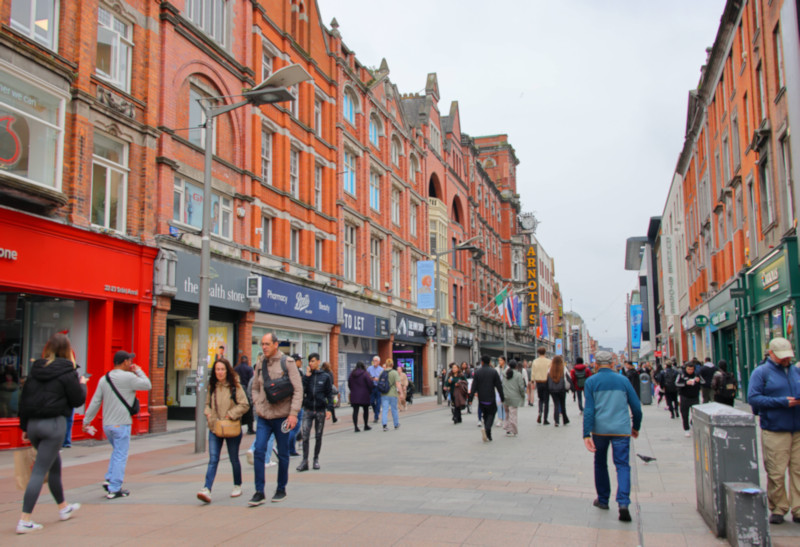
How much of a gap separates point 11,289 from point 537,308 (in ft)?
214

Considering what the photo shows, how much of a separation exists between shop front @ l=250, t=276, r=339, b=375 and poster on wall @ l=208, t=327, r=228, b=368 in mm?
1216

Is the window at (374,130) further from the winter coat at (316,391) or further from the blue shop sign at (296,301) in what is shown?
the winter coat at (316,391)

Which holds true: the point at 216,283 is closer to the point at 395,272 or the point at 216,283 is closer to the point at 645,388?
the point at 645,388

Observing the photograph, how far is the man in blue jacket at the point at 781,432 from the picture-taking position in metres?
6.65

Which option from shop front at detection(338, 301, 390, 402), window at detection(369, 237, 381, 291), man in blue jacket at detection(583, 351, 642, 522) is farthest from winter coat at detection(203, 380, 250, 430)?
window at detection(369, 237, 381, 291)

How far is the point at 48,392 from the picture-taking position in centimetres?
675

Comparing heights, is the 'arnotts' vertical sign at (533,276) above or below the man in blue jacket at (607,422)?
above

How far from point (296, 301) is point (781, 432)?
18809mm

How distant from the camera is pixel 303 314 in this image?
24578 millimetres

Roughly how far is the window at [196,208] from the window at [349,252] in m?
9.93

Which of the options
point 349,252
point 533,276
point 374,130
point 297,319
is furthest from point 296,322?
point 533,276

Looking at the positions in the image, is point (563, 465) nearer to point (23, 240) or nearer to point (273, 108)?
point (23, 240)

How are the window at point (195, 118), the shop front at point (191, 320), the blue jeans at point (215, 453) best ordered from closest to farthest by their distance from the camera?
the blue jeans at point (215, 453) → the shop front at point (191, 320) → the window at point (195, 118)

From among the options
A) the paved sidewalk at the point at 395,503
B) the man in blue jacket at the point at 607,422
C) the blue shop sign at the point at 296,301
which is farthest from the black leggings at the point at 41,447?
the blue shop sign at the point at 296,301
